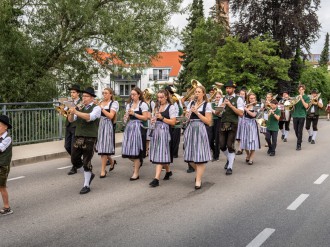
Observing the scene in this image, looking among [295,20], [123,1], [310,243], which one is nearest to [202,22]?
[295,20]

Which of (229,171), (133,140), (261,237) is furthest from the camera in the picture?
(229,171)

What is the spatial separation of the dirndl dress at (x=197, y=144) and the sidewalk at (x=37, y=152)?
16.1 ft

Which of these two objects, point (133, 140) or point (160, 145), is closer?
point (160, 145)

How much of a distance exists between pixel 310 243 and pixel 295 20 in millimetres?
27647

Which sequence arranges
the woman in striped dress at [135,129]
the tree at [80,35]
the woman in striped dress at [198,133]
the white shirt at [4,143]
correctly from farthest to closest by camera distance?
the tree at [80,35] < the woman in striped dress at [135,129] < the woman in striped dress at [198,133] < the white shirt at [4,143]

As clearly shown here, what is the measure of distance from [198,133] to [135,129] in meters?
1.43

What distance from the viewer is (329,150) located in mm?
13641

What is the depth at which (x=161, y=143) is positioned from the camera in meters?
8.23

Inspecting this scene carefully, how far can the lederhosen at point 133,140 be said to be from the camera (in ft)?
28.3

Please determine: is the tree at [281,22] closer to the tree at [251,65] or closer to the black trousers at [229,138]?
the tree at [251,65]

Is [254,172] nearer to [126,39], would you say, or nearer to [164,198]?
[164,198]

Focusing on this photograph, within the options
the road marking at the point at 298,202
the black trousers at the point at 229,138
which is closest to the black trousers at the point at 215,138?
the black trousers at the point at 229,138

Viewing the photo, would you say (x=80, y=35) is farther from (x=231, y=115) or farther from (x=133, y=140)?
(x=133, y=140)

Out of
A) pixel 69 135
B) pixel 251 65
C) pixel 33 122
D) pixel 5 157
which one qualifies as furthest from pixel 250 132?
pixel 251 65
